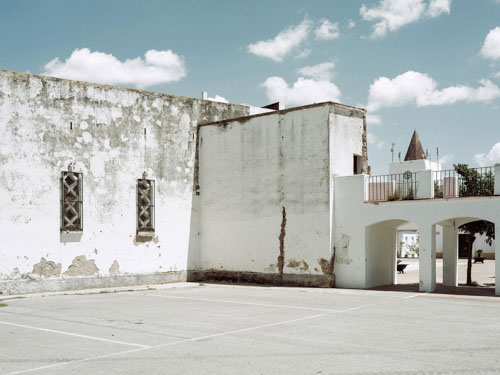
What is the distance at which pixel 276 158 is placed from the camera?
68.7ft

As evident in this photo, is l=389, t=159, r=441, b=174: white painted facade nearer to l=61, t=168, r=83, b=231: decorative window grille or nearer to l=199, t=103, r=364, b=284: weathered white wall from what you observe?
l=199, t=103, r=364, b=284: weathered white wall

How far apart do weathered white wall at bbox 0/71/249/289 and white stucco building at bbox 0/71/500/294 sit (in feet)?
0.14

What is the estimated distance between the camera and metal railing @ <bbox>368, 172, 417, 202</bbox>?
60.6ft

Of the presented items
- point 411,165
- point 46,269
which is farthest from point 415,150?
point 46,269

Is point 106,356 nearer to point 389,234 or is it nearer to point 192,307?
point 192,307

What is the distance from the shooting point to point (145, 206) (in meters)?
21.1

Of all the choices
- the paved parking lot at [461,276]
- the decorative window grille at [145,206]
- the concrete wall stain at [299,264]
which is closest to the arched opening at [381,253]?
the concrete wall stain at [299,264]

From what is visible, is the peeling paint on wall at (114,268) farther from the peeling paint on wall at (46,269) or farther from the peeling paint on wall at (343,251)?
the peeling paint on wall at (343,251)

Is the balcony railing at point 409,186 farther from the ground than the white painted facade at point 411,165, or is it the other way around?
the white painted facade at point 411,165

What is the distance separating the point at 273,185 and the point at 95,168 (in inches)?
260

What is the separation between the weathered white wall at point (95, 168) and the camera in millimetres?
17609

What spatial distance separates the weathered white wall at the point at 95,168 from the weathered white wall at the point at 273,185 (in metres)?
1.02

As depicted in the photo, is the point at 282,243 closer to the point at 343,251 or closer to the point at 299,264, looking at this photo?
the point at 299,264

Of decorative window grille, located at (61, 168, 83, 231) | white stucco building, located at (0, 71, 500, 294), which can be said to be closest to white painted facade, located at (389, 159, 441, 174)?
white stucco building, located at (0, 71, 500, 294)
